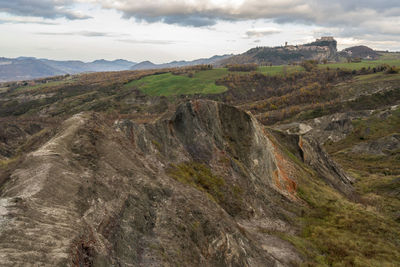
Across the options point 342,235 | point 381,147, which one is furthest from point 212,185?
A: point 381,147

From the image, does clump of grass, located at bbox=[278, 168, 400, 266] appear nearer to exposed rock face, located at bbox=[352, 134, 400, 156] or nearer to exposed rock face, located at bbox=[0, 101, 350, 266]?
exposed rock face, located at bbox=[0, 101, 350, 266]

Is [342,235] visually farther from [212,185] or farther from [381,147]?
[381,147]

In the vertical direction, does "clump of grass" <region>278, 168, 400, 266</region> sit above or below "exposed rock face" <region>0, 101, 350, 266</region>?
below

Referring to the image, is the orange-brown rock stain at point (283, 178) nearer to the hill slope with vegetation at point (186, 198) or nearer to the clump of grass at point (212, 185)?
the hill slope with vegetation at point (186, 198)

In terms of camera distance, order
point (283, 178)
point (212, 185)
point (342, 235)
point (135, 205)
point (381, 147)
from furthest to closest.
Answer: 1. point (381, 147)
2. point (283, 178)
3. point (212, 185)
4. point (342, 235)
5. point (135, 205)

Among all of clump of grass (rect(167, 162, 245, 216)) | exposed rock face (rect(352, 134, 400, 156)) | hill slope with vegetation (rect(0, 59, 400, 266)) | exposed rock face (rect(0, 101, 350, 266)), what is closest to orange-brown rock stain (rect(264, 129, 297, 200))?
hill slope with vegetation (rect(0, 59, 400, 266))

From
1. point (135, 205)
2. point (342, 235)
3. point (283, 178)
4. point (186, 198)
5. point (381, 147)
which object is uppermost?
point (135, 205)

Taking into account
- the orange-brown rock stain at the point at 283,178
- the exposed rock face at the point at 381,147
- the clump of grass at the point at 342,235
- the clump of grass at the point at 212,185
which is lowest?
the exposed rock face at the point at 381,147

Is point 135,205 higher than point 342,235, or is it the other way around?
point 135,205

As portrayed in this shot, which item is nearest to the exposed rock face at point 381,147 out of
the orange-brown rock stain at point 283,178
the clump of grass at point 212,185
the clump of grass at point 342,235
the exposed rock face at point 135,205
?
the clump of grass at point 342,235
